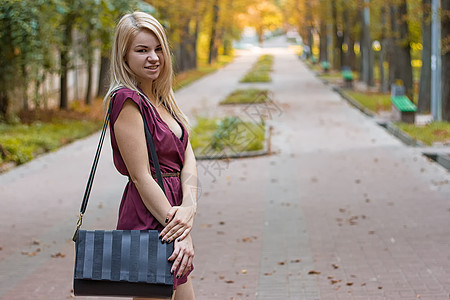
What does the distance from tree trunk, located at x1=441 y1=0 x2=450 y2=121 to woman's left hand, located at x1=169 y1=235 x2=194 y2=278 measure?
48.3ft

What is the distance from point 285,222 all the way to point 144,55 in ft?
18.3

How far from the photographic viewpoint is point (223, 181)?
11.6 meters

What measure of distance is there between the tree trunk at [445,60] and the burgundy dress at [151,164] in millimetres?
14515

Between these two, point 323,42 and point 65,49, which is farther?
point 323,42

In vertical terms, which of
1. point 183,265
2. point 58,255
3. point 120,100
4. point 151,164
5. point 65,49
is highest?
point 120,100

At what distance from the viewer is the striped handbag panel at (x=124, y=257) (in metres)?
2.99

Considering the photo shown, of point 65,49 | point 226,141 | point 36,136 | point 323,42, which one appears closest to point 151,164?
point 226,141

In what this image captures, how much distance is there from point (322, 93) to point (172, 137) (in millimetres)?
28368

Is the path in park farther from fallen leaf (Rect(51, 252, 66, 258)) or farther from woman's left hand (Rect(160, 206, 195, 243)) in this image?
→ woman's left hand (Rect(160, 206, 195, 243))

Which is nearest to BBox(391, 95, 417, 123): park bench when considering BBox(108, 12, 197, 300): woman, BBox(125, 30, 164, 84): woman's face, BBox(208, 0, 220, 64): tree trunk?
BBox(108, 12, 197, 300): woman

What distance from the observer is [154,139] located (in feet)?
10.3

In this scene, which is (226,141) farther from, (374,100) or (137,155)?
(374,100)

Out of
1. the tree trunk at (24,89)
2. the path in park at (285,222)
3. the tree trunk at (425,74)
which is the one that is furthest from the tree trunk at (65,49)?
the tree trunk at (425,74)

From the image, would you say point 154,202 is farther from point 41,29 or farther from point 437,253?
point 41,29
